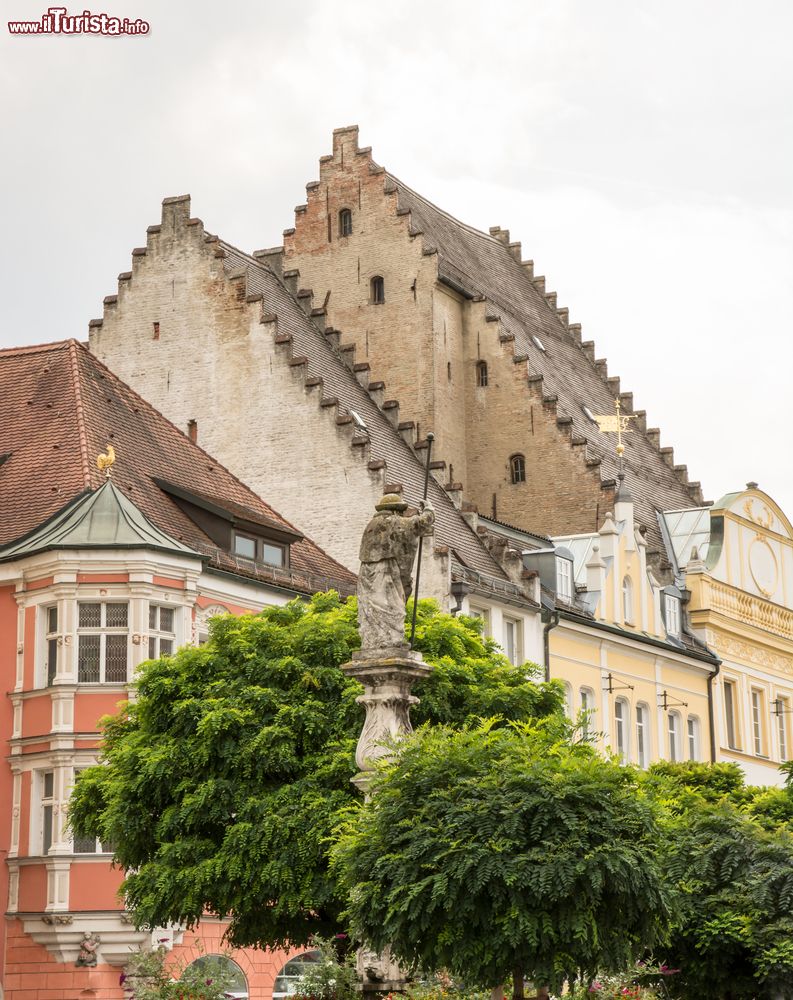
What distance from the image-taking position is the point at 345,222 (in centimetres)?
6053

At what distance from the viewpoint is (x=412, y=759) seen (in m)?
22.8

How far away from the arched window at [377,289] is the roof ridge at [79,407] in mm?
16349

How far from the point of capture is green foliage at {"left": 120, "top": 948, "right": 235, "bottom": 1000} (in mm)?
28391

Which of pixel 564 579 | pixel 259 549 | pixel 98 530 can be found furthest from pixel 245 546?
pixel 564 579

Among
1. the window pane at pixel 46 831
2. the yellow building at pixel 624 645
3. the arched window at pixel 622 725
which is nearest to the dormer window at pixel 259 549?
the window pane at pixel 46 831

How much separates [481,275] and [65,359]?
23.7 meters

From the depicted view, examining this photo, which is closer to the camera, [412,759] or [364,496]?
[412,759]

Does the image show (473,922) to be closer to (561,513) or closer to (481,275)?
(561,513)

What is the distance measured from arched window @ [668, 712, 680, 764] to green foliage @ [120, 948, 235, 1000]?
24.0 m

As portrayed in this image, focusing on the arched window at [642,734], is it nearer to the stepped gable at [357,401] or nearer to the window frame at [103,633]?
the stepped gable at [357,401]

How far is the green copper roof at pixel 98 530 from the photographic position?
122ft

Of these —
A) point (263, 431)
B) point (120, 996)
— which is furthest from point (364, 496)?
point (120, 996)

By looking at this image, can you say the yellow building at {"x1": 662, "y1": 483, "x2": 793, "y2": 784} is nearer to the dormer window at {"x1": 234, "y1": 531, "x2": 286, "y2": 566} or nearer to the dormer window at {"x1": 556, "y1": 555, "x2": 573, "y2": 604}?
the dormer window at {"x1": 556, "y1": 555, "x2": 573, "y2": 604}

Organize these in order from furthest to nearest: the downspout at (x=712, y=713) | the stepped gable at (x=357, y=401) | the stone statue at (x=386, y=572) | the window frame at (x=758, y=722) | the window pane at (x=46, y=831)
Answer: the window frame at (x=758, y=722), the downspout at (x=712, y=713), the stepped gable at (x=357, y=401), the window pane at (x=46, y=831), the stone statue at (x=386, y=572)
